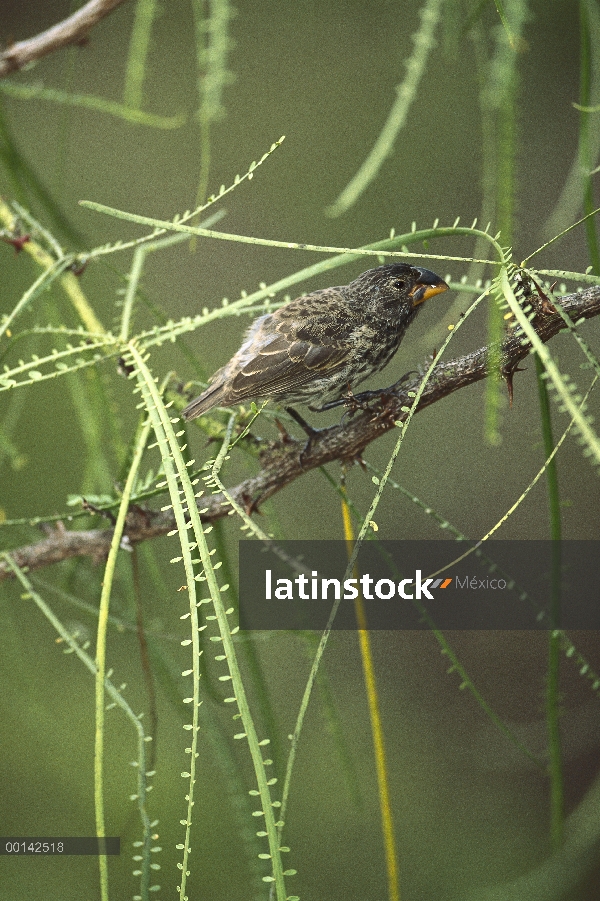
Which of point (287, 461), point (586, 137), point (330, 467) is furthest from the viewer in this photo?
point (330, 467)

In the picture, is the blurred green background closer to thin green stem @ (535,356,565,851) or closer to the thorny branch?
the thorny branch

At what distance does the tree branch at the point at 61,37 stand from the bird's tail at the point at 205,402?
29cm

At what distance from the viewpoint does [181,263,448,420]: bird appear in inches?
28.1

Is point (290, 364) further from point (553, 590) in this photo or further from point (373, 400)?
point (553, 590)

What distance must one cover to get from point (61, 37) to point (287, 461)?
1.24 ft

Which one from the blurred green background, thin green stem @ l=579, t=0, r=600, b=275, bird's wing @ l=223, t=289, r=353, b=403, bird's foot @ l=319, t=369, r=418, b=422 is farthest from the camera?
the blurred green background

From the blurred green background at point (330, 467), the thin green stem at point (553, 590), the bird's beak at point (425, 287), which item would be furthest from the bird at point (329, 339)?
the blurred green background at point (330, 467)

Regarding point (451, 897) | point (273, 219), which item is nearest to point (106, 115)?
point (273, 219)

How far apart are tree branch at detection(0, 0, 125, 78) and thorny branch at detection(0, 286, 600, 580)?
0.35 m

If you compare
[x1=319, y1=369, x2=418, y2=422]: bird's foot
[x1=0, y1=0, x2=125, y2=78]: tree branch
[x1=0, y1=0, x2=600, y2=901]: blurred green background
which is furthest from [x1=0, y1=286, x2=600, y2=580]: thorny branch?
[x1=0, y1=0, x2=600, y2=901]: blurred green background

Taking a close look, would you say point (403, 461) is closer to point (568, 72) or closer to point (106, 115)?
point (568, 72)

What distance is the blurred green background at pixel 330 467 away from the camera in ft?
3.95

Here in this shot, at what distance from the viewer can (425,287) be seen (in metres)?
0.77

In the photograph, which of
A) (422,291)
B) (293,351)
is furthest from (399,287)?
(293,351)
